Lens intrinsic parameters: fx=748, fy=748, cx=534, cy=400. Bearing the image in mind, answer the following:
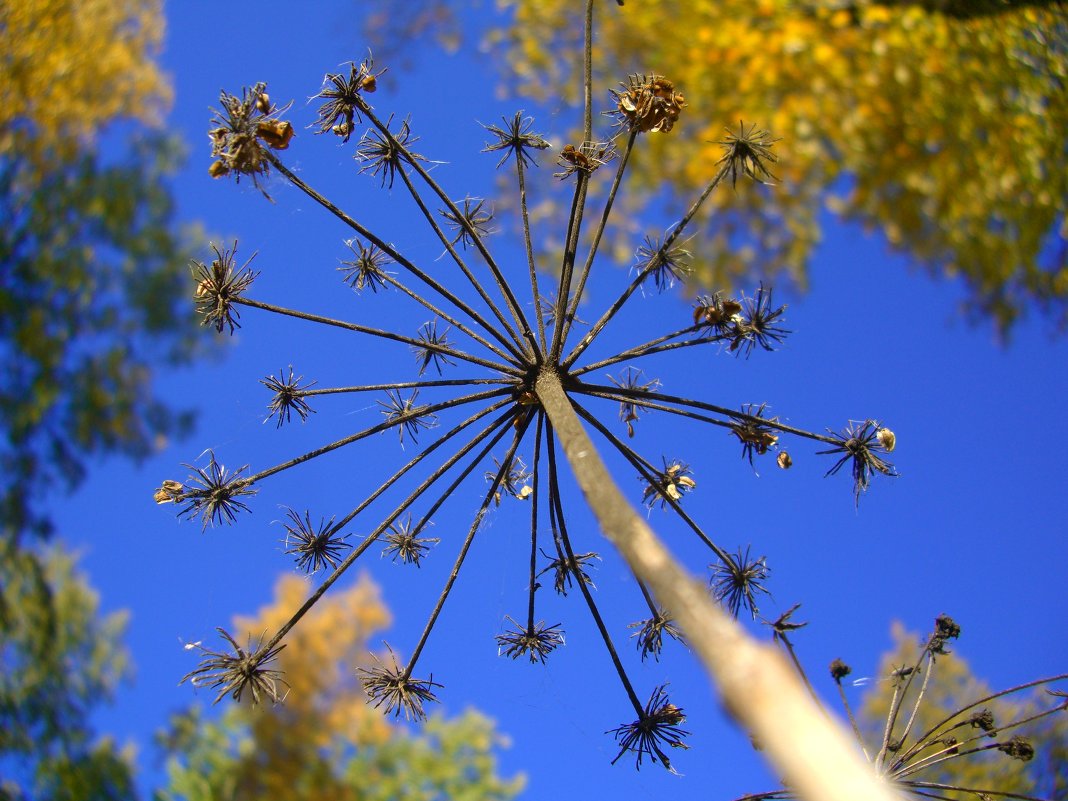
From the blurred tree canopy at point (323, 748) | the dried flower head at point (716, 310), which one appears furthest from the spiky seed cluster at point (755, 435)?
Answer: the blurred tree canopy at point (323, 748)

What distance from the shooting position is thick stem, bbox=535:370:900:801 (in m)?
0.93

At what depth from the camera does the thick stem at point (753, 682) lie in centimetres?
93

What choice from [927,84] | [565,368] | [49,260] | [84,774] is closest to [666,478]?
[565,368]

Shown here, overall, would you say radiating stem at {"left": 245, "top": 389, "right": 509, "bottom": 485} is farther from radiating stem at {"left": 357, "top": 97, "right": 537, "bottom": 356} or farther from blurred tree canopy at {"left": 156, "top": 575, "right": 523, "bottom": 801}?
blurred tree canopy at {"left": 156, "top": 575, "right": 523, "bottom": 801}

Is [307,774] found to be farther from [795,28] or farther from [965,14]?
[965,14]

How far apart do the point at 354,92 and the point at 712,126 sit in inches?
160

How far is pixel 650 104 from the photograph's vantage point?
2510 mm

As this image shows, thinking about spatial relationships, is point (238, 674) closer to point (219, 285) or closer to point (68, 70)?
point (219, 285)

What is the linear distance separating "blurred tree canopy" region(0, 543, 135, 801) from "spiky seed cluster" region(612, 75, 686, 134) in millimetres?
7735

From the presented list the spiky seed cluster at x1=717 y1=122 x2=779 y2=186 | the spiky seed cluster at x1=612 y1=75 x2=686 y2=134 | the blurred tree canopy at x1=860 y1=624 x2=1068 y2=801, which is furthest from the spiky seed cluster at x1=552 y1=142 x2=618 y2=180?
the blurred tree canopy at x1=860 y1=624 x2=1068 y2=801

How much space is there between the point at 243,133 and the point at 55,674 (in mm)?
7559

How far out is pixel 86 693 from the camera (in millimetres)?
7594

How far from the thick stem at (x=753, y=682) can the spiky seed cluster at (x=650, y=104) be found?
1484 millimetres

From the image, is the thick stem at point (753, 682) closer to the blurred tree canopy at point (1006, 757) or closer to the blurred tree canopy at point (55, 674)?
the blurred tree canopy at point (1006, 757)
